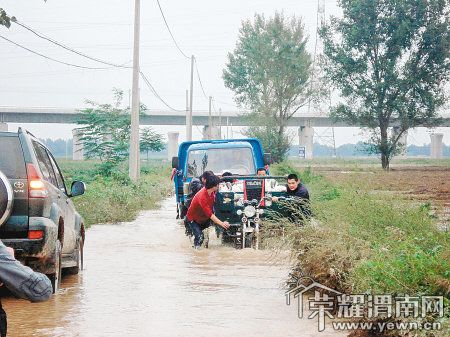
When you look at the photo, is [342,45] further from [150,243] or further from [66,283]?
[66,283]

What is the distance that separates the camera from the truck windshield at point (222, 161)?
22016mm

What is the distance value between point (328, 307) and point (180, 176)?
13318 mm

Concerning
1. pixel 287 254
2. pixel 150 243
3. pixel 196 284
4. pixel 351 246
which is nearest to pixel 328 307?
pixel 351 246

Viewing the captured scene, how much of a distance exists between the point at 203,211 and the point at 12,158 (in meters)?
7.09

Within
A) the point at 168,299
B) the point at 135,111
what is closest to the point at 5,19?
the point at 168,299

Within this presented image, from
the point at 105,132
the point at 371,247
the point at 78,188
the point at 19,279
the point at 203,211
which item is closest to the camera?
the point at 19,279

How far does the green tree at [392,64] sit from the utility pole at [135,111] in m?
34.8

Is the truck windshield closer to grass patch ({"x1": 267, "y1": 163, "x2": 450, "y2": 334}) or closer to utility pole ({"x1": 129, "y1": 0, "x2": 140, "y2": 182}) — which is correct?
grass patch ({"x1": 267, "y1": 163, "x2": 450, "y2": 334})

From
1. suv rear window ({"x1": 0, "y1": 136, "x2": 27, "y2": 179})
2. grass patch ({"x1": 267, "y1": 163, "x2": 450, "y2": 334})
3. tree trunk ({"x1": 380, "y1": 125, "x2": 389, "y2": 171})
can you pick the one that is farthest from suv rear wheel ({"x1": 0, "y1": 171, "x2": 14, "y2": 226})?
tree trunk ({"x1": 380, "y1": 125, "x2": 389, "y2": 171})

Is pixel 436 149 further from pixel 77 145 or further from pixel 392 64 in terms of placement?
pixel 77 145

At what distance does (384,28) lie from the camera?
68.4 meters

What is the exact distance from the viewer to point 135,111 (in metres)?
33.8

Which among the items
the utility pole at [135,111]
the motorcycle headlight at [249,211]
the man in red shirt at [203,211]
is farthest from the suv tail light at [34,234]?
the utility pole at [135,111]

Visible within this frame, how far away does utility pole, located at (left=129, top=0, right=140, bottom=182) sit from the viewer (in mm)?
33688
